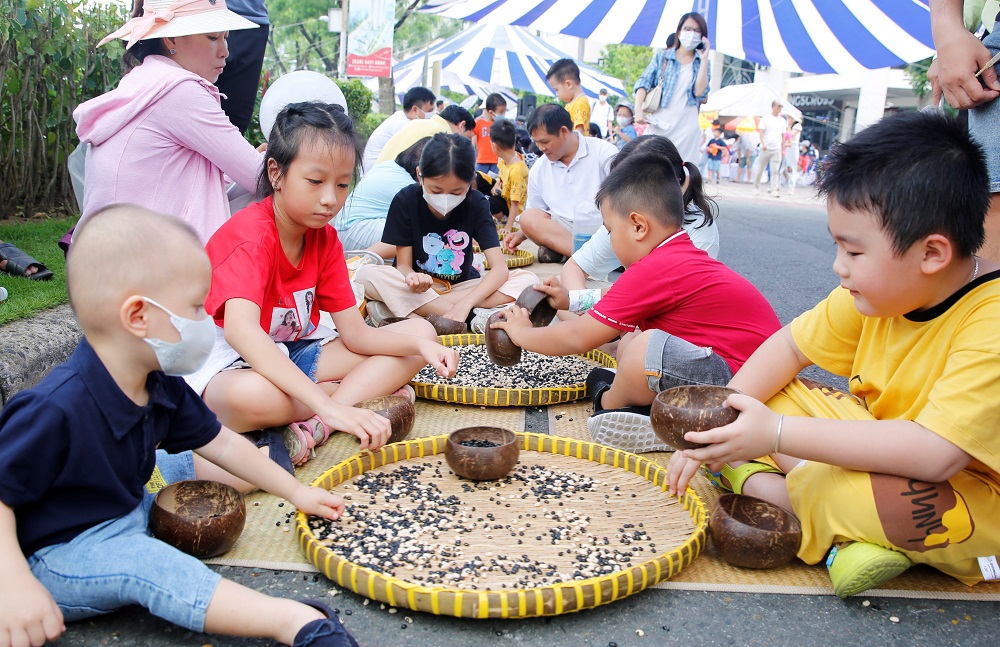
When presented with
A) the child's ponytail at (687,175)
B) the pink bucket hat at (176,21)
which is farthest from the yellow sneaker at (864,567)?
the pink bucket hat at (176,21)

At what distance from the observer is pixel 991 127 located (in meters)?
2.23

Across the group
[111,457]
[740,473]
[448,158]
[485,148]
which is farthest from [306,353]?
[485,148]

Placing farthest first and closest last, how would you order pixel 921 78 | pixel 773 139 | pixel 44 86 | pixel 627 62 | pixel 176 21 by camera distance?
pixel 627 62, pixel 921 78, pixel 773 139, pixel 44 86, pixel 176 21

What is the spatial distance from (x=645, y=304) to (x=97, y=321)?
1820mm

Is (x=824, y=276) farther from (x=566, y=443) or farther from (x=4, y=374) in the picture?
(x=4, y=374)

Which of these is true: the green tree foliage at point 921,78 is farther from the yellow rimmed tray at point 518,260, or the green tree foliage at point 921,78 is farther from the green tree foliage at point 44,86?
the green tree foliage at point 44,86

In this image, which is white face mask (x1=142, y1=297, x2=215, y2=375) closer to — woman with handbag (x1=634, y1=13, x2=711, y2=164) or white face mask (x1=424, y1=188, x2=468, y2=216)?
white face mask (x1=424, y1=188, x2=468, y2=216)

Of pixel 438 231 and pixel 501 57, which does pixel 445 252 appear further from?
pixel 501 57

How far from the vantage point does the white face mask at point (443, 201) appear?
4113mm

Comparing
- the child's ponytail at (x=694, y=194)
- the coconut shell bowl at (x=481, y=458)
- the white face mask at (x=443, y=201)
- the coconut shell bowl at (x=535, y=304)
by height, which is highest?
the child's ponytail at (x=694, y=194)

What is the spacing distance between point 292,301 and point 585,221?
353cm

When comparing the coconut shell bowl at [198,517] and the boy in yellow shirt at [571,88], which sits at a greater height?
the boy in yellow shirt at [571,88]

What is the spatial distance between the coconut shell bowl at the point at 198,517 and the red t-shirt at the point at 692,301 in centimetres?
146

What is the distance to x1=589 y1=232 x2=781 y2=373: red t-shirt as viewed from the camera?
279 cm
